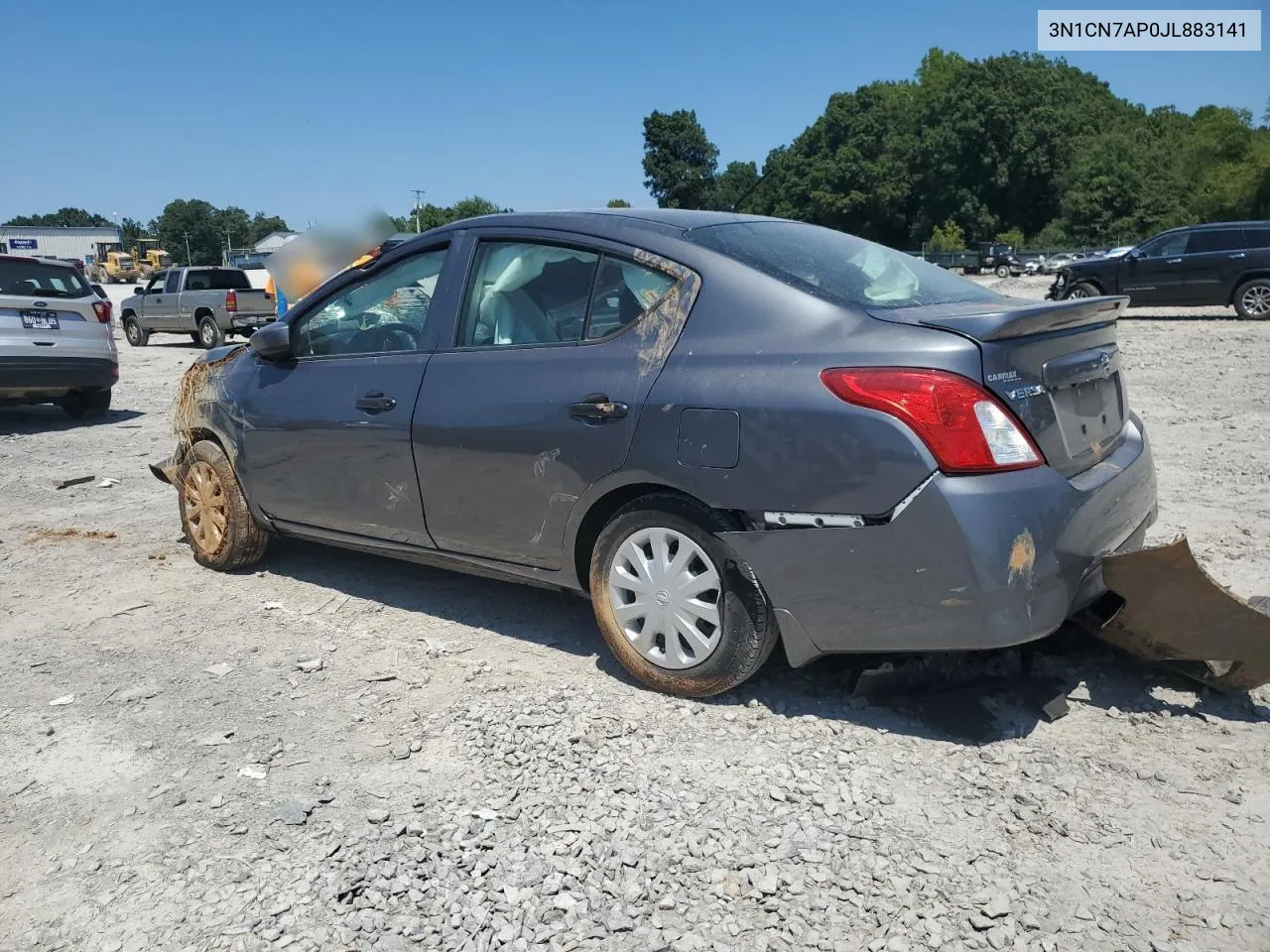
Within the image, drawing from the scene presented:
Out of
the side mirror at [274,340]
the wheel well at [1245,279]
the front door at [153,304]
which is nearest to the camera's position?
the side mirror at [274,340]

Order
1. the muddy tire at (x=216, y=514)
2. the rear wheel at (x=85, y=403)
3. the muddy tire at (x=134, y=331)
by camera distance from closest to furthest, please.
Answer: the muddy tire at (x=216, y=514)
the rear wheel at (x=85, y=403)
the muddy tire at (x=134, y=331)

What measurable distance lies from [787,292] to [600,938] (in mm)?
2019

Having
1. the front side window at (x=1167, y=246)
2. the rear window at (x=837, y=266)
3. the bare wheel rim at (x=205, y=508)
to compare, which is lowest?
the bare wheel rim at (x=205, y=508)

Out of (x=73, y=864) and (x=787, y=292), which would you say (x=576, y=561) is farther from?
(x=73, y=864)

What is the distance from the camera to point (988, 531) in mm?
2930

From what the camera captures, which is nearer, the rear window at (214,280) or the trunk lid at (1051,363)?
the trunk lid at (1051,363)

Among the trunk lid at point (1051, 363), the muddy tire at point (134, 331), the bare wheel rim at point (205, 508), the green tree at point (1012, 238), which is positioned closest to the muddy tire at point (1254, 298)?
the trunk lid at point (1051, 363)

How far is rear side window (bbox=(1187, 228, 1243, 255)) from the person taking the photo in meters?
17.7

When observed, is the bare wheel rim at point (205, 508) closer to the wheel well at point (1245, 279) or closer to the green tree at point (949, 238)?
the wheel well at point (1245, 279)

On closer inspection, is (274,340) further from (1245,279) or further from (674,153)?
(674,153)

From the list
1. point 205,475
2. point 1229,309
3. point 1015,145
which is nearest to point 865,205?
point 1015,145

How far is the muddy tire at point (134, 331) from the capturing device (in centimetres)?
2341

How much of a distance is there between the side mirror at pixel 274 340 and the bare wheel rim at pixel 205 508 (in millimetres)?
805

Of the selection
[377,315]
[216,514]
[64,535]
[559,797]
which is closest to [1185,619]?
[559,797]
